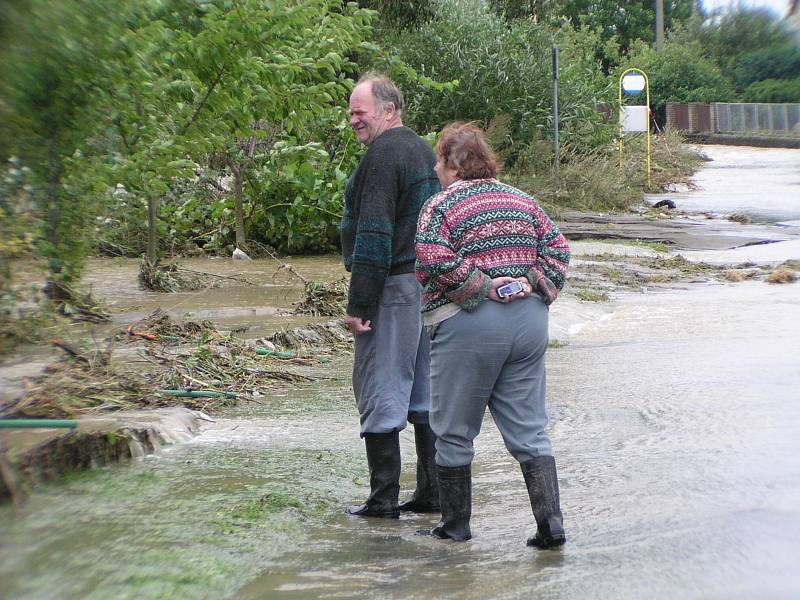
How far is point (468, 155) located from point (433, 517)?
1757 mm

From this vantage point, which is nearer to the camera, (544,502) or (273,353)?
(544,502)

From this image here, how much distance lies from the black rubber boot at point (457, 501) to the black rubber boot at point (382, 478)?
49cm

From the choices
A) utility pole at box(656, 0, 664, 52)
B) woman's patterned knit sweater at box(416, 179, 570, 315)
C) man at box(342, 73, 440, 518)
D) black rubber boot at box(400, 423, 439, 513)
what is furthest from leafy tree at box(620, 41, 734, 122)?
woman's patterned knit sweater at box(416, 179, 570, 315)

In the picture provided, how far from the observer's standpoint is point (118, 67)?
20.3 ft

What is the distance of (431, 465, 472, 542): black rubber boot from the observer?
4703 millimetres

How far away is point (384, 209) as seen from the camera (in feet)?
16.3

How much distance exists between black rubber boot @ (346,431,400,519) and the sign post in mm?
23514

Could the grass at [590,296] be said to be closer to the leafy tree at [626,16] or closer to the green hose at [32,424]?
the green hose at [32,424]

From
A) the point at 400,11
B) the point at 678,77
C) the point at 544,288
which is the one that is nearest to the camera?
the point at 544,288

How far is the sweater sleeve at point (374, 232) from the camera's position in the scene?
Answer: 196 inches

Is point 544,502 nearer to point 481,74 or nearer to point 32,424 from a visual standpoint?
point 32,424

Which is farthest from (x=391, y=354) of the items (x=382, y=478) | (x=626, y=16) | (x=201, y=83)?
(x=626, y=16)

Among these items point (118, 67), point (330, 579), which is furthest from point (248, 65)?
point (330, 579)

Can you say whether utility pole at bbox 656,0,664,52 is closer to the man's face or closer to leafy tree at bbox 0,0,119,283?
leafy tree at bbox 0,0,119,283
